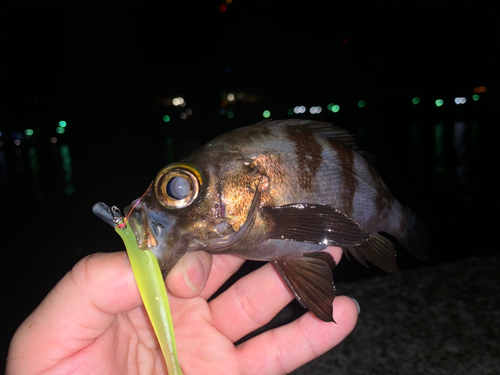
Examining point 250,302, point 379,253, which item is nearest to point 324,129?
point 379,253

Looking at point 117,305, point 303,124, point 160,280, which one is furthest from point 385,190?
point 117,305

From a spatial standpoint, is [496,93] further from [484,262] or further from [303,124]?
[303,124]

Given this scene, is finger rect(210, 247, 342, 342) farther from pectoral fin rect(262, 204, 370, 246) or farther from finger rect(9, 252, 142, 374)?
finger rect(9, 252, 142, 374)

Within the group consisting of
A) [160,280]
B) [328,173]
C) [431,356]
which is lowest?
[431,356]

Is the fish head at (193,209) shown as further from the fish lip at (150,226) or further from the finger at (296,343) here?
the finger at (296,343)

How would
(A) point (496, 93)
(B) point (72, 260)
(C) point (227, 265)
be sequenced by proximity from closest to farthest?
(C) point (227, 265) → (B) point (72, 260) → (A) point (496, 93)
